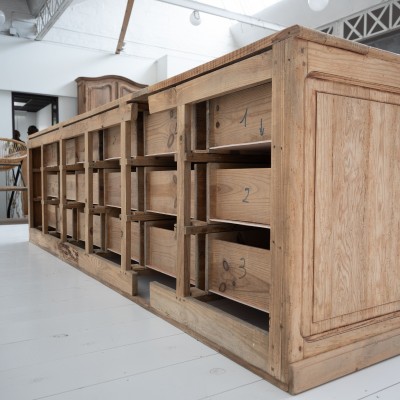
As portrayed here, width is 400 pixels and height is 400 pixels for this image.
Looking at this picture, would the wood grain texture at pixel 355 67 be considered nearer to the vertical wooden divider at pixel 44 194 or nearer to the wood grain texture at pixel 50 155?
the wood grain texture at pixel 50 155

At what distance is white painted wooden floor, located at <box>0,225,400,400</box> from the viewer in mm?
1046

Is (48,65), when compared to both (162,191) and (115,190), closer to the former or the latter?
(115,190)

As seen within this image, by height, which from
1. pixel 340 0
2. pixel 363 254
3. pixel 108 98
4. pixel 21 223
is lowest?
pixel 21 223

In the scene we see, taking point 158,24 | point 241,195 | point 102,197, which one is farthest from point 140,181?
point 158,24

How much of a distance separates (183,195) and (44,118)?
9.87 meters

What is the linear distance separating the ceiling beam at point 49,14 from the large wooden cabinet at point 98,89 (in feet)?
2.89

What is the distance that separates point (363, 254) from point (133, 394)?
→ 2.34 ft

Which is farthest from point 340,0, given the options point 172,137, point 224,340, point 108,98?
point 224,340

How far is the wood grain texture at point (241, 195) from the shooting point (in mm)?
1211

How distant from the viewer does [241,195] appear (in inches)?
51.6

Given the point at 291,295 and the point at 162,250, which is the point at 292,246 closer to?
the point at 291,295

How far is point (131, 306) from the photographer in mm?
1775

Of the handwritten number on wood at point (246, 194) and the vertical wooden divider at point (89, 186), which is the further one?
the vertical wooden divider at point (89, 186)

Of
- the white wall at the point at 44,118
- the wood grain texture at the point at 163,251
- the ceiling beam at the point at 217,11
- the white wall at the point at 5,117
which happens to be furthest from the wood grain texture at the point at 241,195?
the white wall at the point at 44,118
